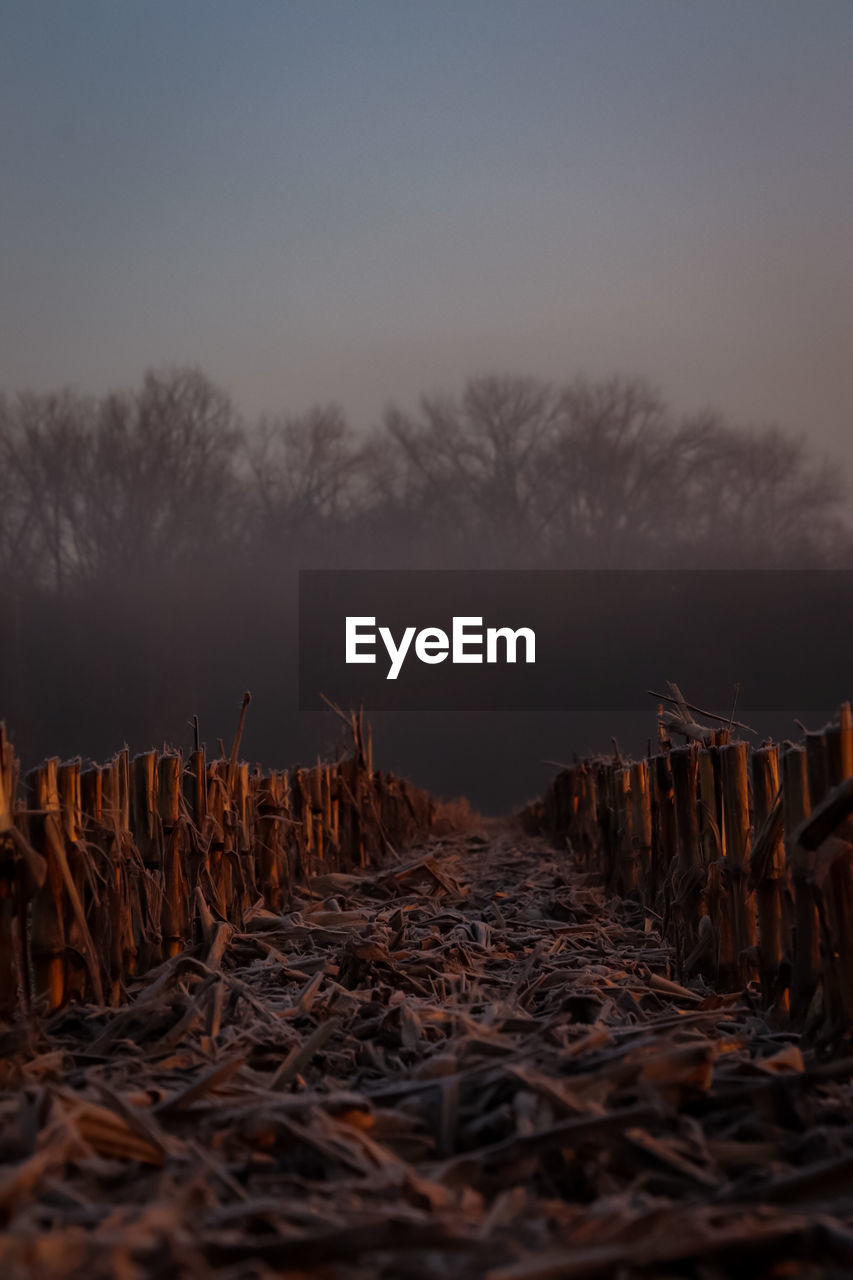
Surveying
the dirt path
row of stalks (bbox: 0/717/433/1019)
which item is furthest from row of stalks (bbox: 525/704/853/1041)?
row of stalks (bbox: 0/717/433/1019)

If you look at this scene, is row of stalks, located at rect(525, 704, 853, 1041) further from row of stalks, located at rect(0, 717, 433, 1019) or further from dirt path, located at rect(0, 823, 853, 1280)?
row of stalks, located at rect(0, 717, 433, 1019)

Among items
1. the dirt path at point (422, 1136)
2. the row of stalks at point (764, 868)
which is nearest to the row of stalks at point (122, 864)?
the dirt path at point (422, 1136)

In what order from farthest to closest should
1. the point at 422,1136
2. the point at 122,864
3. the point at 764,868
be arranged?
the point at 122,864 < the point at 764,868 < the point at 422,1136

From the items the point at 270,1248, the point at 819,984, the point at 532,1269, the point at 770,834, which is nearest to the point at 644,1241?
the point at 532,1269

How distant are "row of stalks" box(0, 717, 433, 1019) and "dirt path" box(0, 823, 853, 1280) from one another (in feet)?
0.85

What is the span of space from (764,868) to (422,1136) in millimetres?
1937

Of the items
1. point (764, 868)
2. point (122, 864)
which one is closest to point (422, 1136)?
point (764, 868)

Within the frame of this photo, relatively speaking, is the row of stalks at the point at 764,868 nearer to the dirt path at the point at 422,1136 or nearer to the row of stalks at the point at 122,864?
the dirt path at the point at 422,1136

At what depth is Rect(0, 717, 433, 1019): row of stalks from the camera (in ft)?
11.6

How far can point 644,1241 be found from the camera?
2037 millimetres

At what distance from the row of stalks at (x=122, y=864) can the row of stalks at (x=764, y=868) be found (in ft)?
7.27

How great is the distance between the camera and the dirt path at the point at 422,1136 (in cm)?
202

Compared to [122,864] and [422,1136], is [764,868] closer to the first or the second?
[422,1136]

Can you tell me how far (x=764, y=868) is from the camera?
412 centimetres
